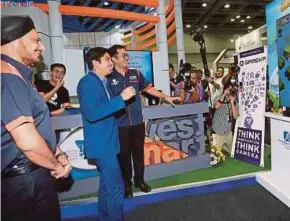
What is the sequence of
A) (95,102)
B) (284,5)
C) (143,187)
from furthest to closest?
(143,187) → (284,5) → (95,102)

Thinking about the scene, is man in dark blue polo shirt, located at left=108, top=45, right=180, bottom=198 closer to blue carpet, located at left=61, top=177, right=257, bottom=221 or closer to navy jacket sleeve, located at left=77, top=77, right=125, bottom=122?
blue carpet, located at left=61, top=177, right=257, bottom=221

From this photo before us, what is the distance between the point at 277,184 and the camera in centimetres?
285

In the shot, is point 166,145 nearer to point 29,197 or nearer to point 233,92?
point 233,92

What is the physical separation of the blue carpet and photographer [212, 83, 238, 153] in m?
1.10

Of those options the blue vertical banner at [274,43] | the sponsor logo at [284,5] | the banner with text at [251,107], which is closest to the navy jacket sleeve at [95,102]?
the blue vertical banner at [274,43]

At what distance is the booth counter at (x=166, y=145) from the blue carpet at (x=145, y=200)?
0.31 metres

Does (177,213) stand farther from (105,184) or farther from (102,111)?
(102,111)

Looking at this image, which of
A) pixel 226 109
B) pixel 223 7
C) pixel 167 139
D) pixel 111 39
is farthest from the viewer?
pixel 223 7

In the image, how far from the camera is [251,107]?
145 inches

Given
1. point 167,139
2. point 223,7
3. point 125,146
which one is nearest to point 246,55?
point 167,139

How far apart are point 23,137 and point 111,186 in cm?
102

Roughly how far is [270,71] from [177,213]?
1833 millimetres

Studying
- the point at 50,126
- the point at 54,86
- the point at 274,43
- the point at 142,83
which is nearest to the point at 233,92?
the point at 274,43

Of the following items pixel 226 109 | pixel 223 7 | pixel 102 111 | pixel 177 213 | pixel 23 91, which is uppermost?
pixel 223 7
